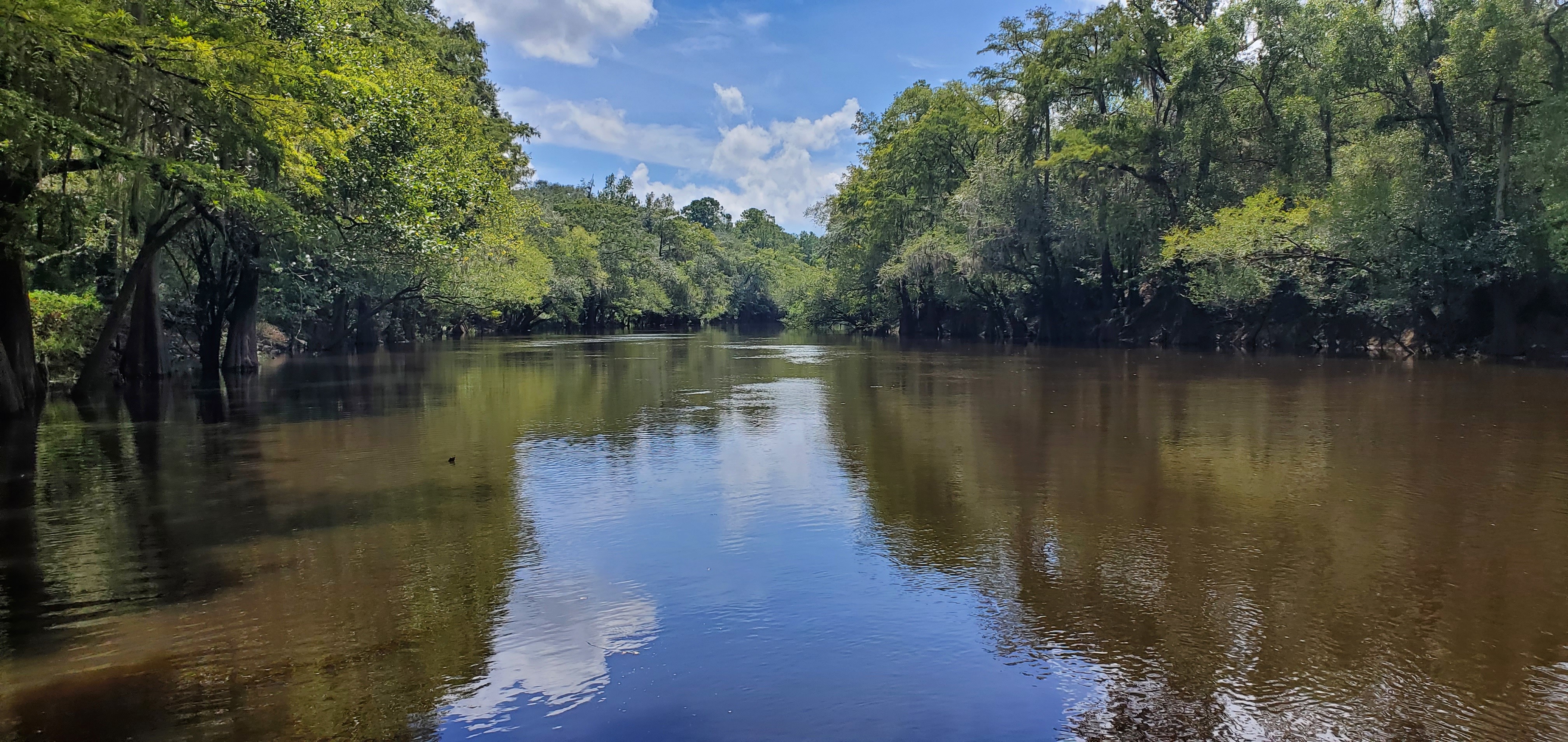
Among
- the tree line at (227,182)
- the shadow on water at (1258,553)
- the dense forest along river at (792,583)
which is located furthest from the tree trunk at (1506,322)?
the tree line at (227,182)

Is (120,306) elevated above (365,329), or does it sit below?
above

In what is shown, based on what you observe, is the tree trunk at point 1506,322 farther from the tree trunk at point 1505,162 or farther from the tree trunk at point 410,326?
the tree trunk at point 410,326

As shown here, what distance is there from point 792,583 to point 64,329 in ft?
68.8

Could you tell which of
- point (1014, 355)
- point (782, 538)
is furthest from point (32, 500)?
point (1014, 355)

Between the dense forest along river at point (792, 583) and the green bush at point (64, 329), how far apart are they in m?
6.92

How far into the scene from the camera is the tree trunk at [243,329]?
26781 millimetres

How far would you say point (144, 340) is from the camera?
22.5 metres

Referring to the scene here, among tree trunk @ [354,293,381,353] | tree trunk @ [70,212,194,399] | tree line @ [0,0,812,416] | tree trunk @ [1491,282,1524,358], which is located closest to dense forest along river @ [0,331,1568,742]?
tree line @ [0,0,812,416]

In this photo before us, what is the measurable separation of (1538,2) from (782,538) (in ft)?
86.7

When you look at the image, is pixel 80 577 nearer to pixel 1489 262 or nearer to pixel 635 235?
pixel 1489 262

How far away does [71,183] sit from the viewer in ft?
60.5

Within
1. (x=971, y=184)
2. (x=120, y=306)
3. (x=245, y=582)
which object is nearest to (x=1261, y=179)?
(x=971, y=184)

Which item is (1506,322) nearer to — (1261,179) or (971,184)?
(1261,179)

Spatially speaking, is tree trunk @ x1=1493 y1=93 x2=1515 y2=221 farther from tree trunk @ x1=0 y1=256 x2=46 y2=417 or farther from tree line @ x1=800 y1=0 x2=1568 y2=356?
tree trunk @ x1=0 y1=256 x2=46 y2=417
